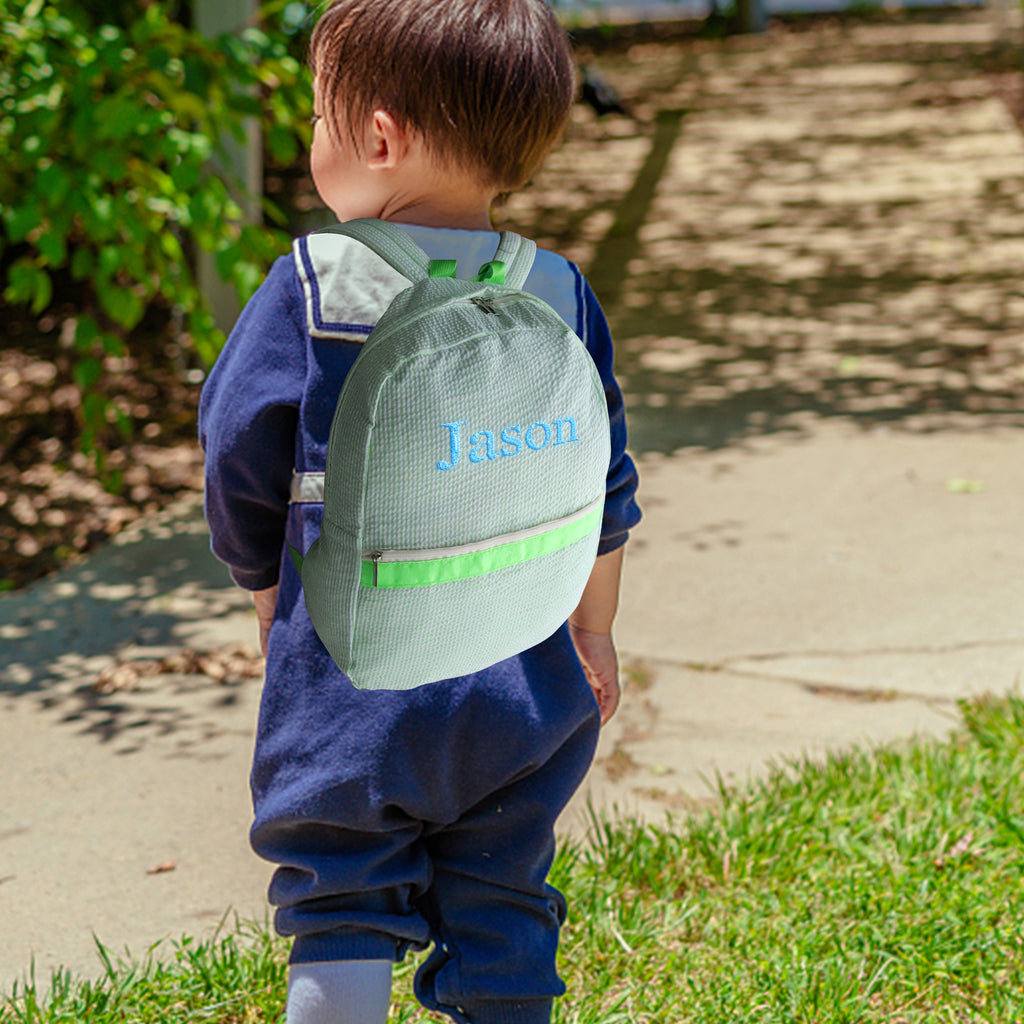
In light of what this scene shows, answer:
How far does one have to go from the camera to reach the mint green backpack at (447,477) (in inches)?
53.9

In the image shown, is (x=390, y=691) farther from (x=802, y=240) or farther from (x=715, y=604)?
(x=802, y=240)

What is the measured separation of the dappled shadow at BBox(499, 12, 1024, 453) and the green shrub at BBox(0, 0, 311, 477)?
221 centimetres

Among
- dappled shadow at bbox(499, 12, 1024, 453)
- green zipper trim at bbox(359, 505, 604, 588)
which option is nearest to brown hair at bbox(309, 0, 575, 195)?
green zipper trim at bbox(359, 505, 604, 588)

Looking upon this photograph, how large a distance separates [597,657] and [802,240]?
306 inches

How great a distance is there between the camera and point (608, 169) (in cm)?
1184

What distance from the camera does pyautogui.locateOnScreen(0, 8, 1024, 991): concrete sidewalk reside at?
8.95 feet

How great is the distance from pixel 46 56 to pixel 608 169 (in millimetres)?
8675

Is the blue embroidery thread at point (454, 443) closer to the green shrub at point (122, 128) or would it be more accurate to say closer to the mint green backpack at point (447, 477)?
the mint green backpack at point (447, 477)

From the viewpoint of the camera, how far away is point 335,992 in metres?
1.67

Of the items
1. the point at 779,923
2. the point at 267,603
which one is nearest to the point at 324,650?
the point at 267,603

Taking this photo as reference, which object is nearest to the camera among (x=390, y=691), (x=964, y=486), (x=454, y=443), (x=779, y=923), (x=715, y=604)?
(x=454, y=443)

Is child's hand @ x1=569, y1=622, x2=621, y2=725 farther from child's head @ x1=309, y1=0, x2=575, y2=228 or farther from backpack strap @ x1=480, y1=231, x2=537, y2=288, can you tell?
child's head @ x1=309, y1=0, x2=575, y2=228

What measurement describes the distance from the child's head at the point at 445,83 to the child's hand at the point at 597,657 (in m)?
0.65

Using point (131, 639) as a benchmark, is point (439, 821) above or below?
above
